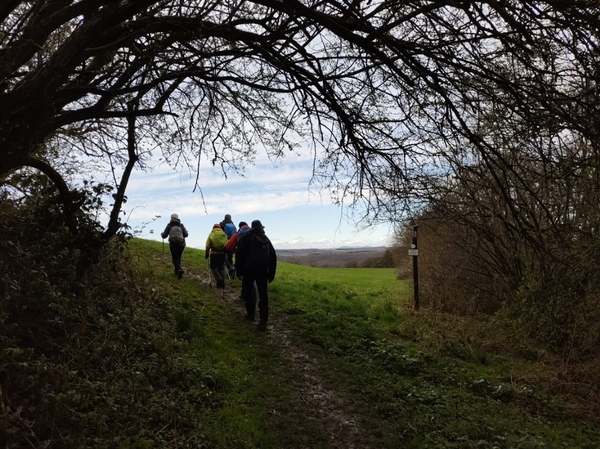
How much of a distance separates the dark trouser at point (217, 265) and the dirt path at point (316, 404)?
3.74 m

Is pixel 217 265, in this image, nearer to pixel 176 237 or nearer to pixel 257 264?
pixel 176 237

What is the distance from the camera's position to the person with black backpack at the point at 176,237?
11.2 m

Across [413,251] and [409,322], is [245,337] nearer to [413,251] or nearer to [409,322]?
[409,322]

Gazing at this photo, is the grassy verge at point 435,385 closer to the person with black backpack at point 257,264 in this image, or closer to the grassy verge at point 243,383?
the grassy verge at point 243,383

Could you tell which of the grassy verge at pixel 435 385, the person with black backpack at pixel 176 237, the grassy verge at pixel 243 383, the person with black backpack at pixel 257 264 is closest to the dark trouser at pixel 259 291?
the person with black backpack at pixel 257 264

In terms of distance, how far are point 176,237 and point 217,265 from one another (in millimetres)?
1398

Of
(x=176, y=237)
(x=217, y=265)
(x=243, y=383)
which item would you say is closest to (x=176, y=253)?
(x=176, y=237)

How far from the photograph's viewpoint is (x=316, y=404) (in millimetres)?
5219

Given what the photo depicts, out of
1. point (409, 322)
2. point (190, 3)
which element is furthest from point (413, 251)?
point (190, 3)

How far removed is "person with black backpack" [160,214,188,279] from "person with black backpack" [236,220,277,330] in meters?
3.53

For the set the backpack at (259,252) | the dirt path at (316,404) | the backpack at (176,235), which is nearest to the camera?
the dirt path at (316,404)

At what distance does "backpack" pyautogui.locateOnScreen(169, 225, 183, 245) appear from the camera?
11.2 metres

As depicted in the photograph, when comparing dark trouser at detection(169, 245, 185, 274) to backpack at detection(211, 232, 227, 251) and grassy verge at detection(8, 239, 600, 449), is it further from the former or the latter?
Answer: grassy verge at detection(8, 239, 600, 449)

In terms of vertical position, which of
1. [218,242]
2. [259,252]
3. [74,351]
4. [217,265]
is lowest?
[74,351]
